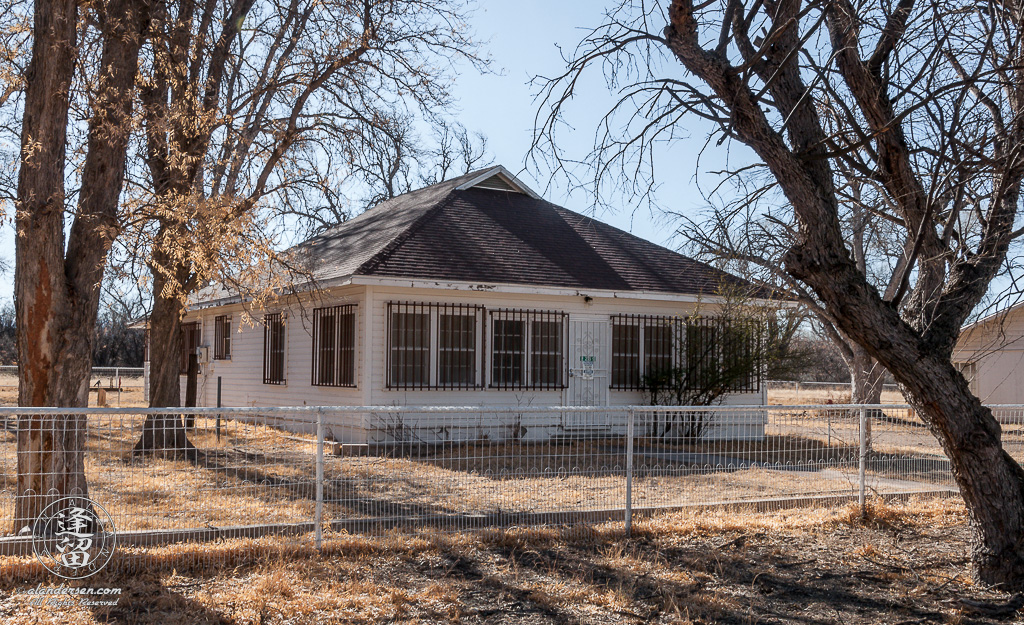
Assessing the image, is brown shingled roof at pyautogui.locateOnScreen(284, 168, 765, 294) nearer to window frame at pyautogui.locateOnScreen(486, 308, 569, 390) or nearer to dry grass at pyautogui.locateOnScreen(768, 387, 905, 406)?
window frame at pyautogui.locateOnScreen(486, 308, 569, 390)

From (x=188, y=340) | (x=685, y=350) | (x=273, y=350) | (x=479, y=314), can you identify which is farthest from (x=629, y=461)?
(x=188, y=340)

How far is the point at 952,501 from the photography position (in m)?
9.39

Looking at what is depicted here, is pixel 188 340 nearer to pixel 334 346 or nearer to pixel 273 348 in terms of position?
pixel 273 348

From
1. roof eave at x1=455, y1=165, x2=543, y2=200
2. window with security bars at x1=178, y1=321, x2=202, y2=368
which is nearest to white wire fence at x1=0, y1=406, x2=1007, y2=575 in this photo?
roof eave at x1=455, y1=165, x2=543, y2=200

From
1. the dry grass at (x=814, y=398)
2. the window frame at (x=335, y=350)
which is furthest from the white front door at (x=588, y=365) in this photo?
the dry grass at (x=814, y=398)

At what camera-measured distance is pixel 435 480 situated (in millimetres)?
10195

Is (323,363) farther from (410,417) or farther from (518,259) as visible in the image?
(518,259)

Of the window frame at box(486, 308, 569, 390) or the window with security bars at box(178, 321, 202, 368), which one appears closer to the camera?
the window frame at box(486, 308, 569, 390)

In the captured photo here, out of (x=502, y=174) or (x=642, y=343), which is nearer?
(x=642, y=343)

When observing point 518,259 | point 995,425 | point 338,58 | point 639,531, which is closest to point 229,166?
point 338,58

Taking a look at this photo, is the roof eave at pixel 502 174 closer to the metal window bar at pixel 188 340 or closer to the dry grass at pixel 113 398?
the metal window bar at pixel 188 340

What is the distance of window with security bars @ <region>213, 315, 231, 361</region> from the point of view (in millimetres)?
20906

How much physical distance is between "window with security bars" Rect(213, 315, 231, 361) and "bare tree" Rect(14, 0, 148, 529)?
1350 centimetres

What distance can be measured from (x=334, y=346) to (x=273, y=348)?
344 cm
